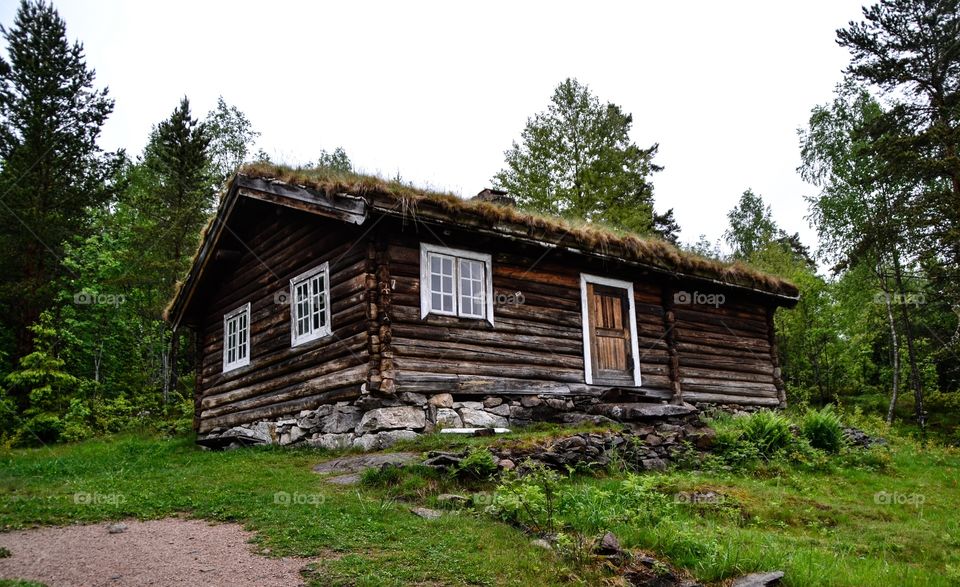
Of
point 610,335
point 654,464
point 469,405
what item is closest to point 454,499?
point 654,464

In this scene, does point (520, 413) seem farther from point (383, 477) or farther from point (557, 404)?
point (383, 477)

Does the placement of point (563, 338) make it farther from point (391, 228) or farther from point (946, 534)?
point (946, 534)

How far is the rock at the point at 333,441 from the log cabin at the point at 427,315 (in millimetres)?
35

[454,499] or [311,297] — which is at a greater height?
[311,297]

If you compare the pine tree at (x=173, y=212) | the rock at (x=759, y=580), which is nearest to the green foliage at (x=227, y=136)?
the pine tree at (x=173, y=212)

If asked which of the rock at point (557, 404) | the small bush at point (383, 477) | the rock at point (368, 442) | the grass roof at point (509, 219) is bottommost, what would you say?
the small bush at point (383, 477)

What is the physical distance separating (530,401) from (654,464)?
2.68 meters

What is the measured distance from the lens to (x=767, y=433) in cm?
1173

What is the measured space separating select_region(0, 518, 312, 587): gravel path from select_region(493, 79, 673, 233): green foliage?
20.9 metres

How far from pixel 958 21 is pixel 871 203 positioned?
7.01 meters

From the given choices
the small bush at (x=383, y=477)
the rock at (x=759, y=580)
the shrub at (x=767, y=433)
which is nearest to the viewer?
the rock at (x=759, y=580)

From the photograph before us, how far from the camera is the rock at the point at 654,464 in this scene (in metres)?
10.3

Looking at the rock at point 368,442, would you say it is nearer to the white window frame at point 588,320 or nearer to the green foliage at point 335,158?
the white window frame at point 588,320

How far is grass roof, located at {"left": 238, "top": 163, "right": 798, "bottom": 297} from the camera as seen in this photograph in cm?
1119
